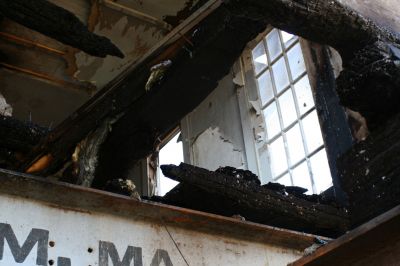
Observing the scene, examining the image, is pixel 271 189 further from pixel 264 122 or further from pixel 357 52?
pixel 357 52

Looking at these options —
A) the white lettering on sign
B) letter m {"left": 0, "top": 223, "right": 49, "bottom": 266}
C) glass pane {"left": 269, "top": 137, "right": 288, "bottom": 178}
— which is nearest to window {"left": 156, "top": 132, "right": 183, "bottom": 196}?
glass pane {"left": 269, "top": 137, "right": 288, "bottom": 178}

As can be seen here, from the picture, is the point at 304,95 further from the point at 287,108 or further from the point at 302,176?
the point at 302,176

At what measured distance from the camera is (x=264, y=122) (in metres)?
6.86

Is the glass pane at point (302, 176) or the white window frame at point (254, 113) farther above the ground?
the white window frame at point (254, 113)

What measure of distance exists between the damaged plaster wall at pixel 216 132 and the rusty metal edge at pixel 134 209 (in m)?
2.53

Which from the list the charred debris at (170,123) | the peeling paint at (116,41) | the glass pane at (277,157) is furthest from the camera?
the peeling paint at (116,41)

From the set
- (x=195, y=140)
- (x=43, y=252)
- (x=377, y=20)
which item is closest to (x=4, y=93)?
(x=195, y=140)

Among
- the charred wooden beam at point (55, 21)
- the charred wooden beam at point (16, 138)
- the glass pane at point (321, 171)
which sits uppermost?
the charred wooden beam at point (55, 21)

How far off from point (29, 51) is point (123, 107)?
2.88 m

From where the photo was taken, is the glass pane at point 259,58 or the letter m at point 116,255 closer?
the letter m at point 116,255

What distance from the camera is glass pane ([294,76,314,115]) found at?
6.30 m

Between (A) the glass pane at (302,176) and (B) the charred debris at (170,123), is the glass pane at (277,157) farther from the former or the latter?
(B) the charred debris at (170,123)

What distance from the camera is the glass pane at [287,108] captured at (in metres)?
6.49

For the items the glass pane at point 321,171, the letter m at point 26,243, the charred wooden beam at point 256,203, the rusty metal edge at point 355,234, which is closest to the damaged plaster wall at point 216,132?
the glass pane at point 321,171
